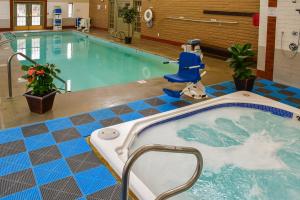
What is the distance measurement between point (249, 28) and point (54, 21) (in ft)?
35.7

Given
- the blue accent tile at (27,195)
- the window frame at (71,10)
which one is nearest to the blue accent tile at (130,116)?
the blue accent tile at (27,195)

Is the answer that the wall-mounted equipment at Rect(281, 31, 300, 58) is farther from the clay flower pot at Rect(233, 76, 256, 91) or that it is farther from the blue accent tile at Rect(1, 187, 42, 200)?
the blue accent tile at Rect(1, 187, 42, 200)

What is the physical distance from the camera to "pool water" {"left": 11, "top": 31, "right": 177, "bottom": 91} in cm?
677

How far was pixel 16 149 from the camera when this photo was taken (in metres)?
2.85

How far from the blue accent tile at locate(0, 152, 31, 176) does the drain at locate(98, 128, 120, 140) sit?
74 cm

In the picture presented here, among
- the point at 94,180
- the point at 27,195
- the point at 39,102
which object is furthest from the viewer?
the point at 39,102

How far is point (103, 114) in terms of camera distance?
3773 mm

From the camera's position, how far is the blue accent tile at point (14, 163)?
99.3 inches

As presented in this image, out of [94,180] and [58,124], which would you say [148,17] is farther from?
[94,180]

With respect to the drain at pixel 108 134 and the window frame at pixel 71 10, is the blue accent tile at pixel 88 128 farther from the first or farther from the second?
the window frame at pixel 71 10

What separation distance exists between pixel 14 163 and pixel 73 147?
0.57 metres

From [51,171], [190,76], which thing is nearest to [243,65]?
[190,76]

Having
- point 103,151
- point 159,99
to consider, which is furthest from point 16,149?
point 159,99

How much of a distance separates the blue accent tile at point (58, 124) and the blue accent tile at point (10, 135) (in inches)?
13.0
